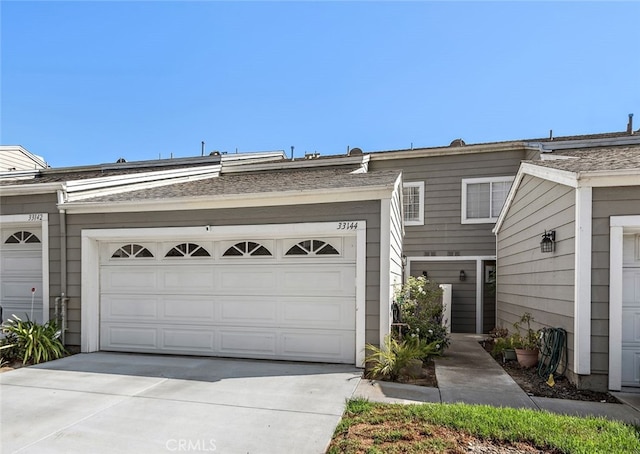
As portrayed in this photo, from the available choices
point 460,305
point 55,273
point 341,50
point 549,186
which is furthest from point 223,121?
point 549,186

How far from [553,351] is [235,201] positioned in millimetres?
5519

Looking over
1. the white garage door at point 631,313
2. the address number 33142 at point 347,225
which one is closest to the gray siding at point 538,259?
the white garage door at point 631,313

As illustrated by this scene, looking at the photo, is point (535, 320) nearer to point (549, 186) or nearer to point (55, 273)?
point (549, 186)

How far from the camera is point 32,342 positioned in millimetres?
6223

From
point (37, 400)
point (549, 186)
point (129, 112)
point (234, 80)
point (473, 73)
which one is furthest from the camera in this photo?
point (129, 112)

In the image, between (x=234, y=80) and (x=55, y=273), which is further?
(x=234, y=80)

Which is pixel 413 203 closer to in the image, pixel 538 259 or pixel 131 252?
pixel 538 259

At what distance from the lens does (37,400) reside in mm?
4418

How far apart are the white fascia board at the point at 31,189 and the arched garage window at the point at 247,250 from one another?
3609mm

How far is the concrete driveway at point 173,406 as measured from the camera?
333cm

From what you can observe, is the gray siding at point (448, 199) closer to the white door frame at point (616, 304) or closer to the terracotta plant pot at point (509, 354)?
the terracotta plant pot at point (509, 354)

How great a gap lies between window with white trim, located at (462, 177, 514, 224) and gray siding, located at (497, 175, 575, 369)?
163 cm

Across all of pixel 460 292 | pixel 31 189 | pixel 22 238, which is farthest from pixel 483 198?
pixel 22 238

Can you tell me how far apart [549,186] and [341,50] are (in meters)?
5.87
